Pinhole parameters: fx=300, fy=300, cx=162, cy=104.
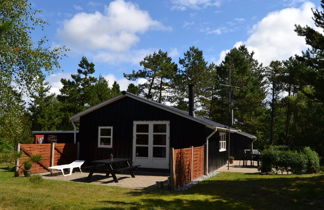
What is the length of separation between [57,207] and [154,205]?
95.8 inches

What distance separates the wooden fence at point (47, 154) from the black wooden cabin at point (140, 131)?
2.29 feet

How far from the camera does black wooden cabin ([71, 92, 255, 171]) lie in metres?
14.4

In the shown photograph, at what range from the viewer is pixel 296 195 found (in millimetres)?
9922

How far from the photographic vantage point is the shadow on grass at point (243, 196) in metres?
8.19

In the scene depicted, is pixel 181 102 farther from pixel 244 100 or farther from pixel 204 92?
pixel 244 100

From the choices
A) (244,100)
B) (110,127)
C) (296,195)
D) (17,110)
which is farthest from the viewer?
(244,100)

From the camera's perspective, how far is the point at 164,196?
9.03 m

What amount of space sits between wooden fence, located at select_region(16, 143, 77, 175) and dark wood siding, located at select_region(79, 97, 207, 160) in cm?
70

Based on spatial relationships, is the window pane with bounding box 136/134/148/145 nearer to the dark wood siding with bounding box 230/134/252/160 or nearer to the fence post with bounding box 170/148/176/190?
the fence post with bounding box 170/148/176/190

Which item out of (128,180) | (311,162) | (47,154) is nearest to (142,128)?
(128,180)

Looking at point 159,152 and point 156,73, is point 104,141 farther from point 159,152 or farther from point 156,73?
point 156,73

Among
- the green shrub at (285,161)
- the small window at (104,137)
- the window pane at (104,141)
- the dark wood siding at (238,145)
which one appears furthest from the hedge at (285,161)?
the dark wood siding at (238,145)

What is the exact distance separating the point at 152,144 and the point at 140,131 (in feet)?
3.49

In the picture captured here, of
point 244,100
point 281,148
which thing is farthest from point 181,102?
point 281,148
